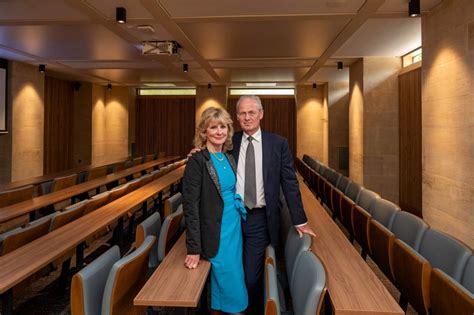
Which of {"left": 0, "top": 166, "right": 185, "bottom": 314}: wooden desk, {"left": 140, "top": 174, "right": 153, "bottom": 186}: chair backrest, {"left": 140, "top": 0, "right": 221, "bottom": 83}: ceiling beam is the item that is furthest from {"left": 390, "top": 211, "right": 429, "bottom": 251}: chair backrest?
{"left": 140, "top": 174, "right": 153, "bottom": 186}: chair backrest

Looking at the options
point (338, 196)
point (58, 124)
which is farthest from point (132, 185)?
point (58, 124)

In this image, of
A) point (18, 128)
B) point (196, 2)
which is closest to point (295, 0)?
point (196, 2)

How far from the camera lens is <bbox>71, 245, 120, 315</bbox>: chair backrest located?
153cm

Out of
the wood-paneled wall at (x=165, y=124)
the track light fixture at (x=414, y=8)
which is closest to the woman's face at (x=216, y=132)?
the track light fixture at (x=414, y=8)

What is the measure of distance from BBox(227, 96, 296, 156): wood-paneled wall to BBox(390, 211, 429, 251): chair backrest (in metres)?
9.89

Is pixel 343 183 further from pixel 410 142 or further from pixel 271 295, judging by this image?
pixel 271 295

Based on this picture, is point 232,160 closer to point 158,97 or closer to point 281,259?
point 281,259

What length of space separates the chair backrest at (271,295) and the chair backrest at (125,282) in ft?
2.25

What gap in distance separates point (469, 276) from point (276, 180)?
1.19m

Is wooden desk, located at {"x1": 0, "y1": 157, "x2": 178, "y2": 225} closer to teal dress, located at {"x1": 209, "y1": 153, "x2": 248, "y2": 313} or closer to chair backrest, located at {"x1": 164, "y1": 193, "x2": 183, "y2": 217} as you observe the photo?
chair backrest, located at {"x1": 164, "y1": 193, "x2": 183, "y2": 217}

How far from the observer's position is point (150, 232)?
255 cm

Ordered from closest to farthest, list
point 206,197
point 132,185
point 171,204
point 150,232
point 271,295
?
point 271,295
point 206,197
point 150,232
point 171,204
point 132,185

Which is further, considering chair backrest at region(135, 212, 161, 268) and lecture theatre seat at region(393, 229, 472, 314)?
chair backrest at region(135, 212, 161, 268)

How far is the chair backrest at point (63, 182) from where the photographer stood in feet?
16.0
